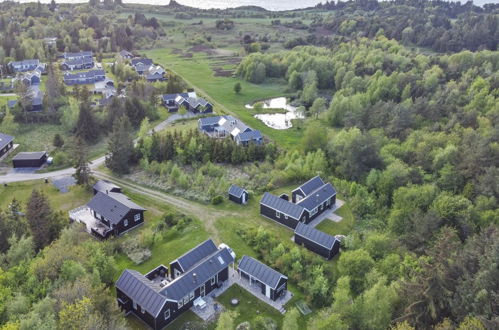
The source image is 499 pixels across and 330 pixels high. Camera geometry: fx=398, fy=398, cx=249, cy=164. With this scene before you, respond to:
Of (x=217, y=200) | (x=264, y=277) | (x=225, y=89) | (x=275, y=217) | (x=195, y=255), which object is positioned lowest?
(x=275, y=217)

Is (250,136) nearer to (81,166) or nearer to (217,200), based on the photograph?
(217,200)

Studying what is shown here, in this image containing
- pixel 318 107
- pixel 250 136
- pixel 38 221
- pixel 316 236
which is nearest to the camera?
pixel 38 221

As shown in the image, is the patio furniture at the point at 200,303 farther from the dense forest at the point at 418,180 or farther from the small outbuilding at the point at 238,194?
the small outbuilding at the point at 238,194

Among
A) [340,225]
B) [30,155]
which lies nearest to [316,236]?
[340,225]

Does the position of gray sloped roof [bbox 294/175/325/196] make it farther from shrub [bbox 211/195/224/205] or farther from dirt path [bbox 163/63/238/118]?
dirt path [bbox 163/63/238/118]

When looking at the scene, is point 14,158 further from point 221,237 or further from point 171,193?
point 221,237

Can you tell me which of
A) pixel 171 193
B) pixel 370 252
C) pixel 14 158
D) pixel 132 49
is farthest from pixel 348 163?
pixel 132 49

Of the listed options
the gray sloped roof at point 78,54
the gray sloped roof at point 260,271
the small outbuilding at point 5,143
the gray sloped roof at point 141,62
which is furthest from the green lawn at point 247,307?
the gray sloped roof at point 78,54
